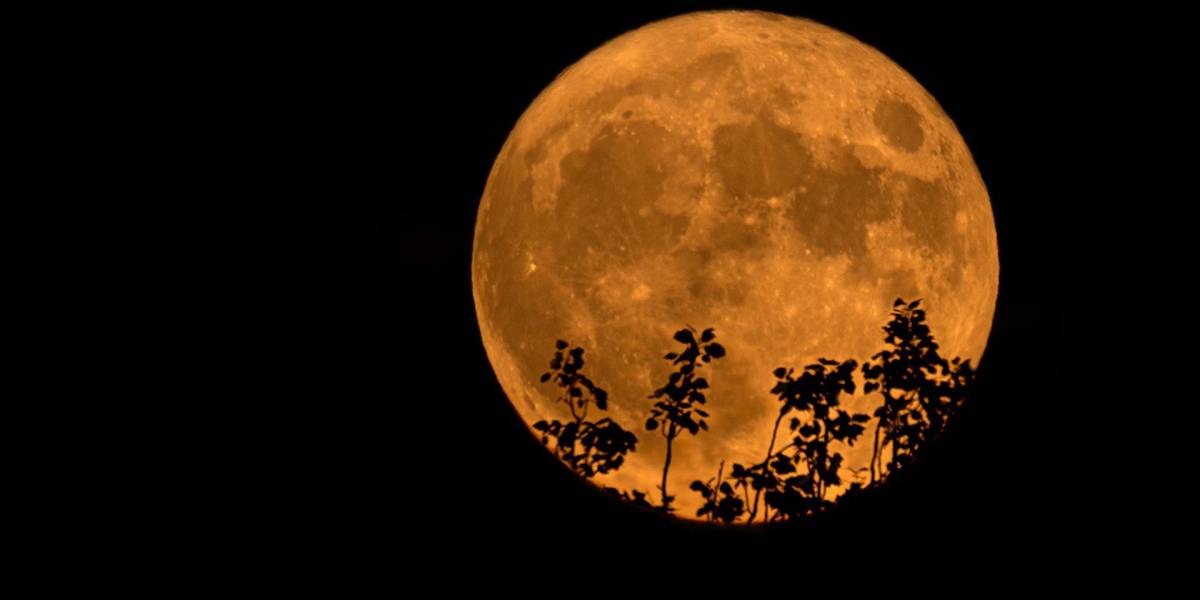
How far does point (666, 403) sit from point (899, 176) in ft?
6.03

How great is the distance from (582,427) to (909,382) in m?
1.83

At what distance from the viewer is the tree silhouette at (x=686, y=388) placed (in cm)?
483

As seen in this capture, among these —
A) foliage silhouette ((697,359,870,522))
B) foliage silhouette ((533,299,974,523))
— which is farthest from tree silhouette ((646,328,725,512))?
foliage silhouette ((697,359,870,522))

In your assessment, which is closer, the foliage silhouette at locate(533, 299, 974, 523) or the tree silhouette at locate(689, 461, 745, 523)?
the foliage silhouette at locate(533, 299, 974, 523)

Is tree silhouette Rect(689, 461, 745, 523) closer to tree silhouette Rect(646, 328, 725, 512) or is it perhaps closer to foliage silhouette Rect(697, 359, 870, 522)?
foliage silhouette Rect(697, 359, 870, 522)

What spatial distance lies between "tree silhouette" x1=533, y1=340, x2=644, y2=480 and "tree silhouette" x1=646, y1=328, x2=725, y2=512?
0.83ft

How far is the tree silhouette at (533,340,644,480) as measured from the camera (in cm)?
514

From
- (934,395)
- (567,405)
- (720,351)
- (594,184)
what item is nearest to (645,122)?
(594,184)

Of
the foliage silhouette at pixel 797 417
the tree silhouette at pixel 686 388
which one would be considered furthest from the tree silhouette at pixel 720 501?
the tree silhouette at pixel 686 388

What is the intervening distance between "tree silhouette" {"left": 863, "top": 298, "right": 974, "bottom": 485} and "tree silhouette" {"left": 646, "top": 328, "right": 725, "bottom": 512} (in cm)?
88

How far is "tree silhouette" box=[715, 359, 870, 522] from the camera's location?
4.82 m

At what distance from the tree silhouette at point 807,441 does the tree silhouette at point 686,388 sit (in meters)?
0.38

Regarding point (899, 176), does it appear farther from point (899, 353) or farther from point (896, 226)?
point (899, 353)

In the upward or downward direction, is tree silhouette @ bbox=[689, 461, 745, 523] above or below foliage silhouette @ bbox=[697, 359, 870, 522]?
below
